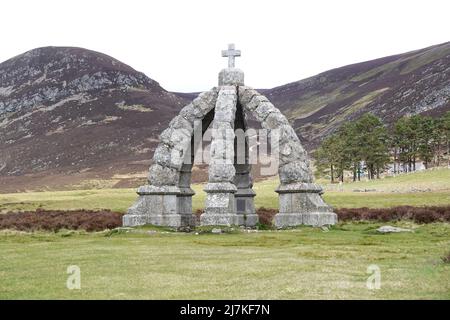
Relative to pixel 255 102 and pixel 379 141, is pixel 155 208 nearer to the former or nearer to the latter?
pixel 255 102

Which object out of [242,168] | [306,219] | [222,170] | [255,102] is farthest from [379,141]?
[222,170]

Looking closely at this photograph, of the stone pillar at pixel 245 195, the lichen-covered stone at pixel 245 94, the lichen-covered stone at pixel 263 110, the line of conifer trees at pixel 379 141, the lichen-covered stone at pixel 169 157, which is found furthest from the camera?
the line of conifer trees at pixel 379 141

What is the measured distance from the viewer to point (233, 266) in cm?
1945

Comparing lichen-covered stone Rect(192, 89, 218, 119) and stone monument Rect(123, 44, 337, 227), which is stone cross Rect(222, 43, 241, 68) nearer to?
stone monument Rect(123, 44, 337, 227)

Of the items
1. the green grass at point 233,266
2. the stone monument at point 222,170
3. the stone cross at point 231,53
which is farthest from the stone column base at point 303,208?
the stone cross at point 231,53

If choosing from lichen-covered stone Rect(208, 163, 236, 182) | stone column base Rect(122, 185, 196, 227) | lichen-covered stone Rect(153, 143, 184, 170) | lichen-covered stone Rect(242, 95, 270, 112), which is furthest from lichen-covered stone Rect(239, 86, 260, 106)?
stone column base Rect(122, 185, 196, 227)

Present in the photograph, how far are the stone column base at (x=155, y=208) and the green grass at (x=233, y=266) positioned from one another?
4524 millimetres

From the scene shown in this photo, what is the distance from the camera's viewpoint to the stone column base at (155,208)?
35938 millimetres

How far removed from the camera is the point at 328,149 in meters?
121

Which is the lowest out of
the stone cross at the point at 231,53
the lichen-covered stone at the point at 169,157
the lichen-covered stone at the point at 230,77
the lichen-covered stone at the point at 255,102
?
the lichen-covered stone at the point at 169,157

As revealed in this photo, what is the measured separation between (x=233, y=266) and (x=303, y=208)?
16131 mm

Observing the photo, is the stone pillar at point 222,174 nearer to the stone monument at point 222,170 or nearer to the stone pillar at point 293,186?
the stone monument at point 222,170

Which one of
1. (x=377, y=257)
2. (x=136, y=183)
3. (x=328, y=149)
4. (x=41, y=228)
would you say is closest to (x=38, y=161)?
(x=136, y=183)
